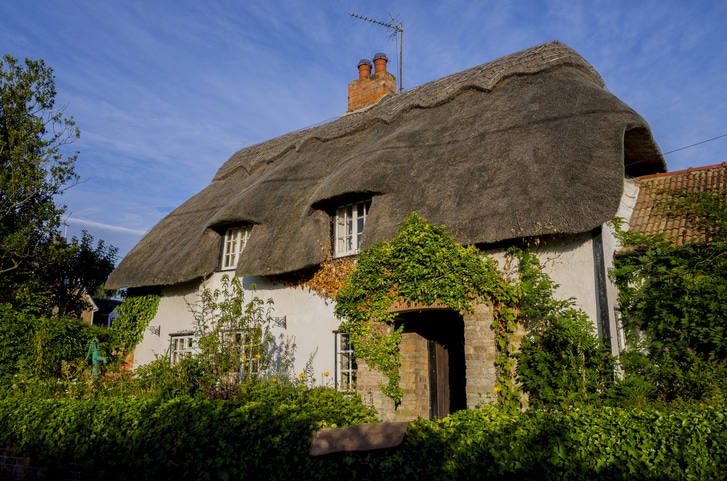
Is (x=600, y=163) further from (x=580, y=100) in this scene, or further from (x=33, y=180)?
(x=33, y=180)

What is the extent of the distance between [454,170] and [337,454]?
15.6 ft

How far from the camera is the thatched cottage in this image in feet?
23.9

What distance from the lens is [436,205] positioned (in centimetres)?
827

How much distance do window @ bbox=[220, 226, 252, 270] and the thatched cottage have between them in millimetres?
25

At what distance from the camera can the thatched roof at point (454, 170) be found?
739 centimetres

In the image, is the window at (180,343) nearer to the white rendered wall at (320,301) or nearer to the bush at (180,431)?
the white rendered wall at (320,301)

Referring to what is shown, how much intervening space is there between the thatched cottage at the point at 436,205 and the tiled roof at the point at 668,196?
297 mm

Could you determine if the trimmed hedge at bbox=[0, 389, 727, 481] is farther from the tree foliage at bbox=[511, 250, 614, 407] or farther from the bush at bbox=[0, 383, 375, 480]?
the tree foliage at bbox=[511, 250, 614, 407]

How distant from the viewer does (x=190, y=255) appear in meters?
11.5

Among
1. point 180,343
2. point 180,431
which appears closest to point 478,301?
point 180,431

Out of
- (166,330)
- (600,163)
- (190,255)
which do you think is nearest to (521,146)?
(600,163)

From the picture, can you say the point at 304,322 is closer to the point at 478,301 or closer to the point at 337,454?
the point at 478,301

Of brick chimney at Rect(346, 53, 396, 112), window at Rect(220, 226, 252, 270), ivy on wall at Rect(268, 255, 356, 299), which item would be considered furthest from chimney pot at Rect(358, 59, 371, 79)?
ivy on wall at Rect(268, 255, 356, 299)

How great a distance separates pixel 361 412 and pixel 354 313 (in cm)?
141
